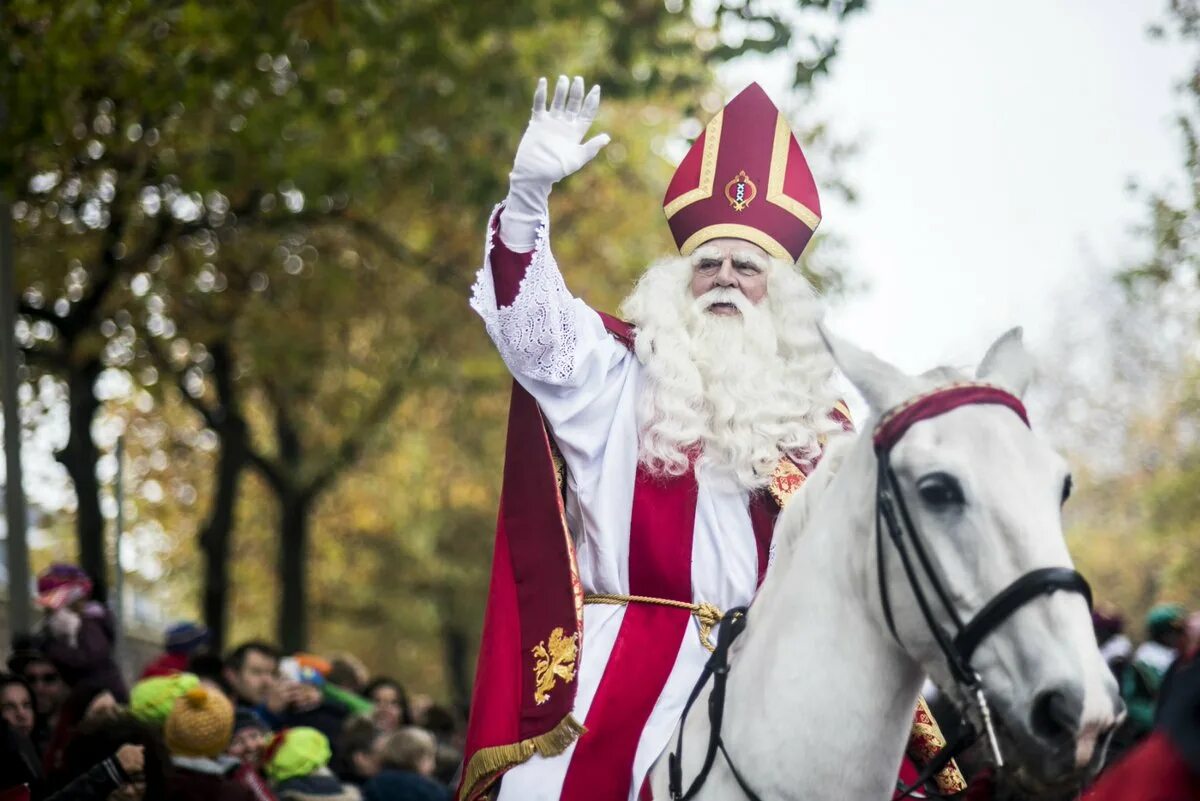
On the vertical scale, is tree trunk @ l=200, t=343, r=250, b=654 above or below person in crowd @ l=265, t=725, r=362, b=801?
above

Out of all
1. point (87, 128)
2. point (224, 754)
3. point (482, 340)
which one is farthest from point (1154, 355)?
point (224, 754)

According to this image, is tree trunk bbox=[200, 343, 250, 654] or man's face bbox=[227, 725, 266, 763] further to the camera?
tree trunk bbox=[200, 343, 250, 654]

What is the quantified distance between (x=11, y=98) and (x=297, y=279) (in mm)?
6736

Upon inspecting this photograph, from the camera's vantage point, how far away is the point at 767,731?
3.69 m

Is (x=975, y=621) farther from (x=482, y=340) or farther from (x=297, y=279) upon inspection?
(x=482, y=340)

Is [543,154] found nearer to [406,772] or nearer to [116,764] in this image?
[116,764]

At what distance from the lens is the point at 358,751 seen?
370 inches

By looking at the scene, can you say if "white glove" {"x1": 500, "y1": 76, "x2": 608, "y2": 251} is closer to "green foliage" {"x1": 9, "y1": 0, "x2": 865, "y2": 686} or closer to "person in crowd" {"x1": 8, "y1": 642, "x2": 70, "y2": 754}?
"person in crowd" {"x1": 8, "y1": 642, "x2": 70, "y2": 754}

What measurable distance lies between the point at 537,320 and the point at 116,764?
116 inches

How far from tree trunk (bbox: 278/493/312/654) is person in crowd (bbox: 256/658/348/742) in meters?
11.6

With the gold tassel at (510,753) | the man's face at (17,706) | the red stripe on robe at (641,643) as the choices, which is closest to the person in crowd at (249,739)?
the man's face at (17,706)

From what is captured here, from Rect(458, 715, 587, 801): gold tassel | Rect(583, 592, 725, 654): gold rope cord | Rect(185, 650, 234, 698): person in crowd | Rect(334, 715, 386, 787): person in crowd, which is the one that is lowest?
Rect(334, 715, 386, 787): person in crowd

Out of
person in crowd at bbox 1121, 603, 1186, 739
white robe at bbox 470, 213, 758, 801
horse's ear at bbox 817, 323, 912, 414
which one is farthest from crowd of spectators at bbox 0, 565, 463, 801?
person in crowd at bbox 1121, 603, 1186, 739

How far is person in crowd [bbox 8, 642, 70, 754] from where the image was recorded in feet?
28.9
